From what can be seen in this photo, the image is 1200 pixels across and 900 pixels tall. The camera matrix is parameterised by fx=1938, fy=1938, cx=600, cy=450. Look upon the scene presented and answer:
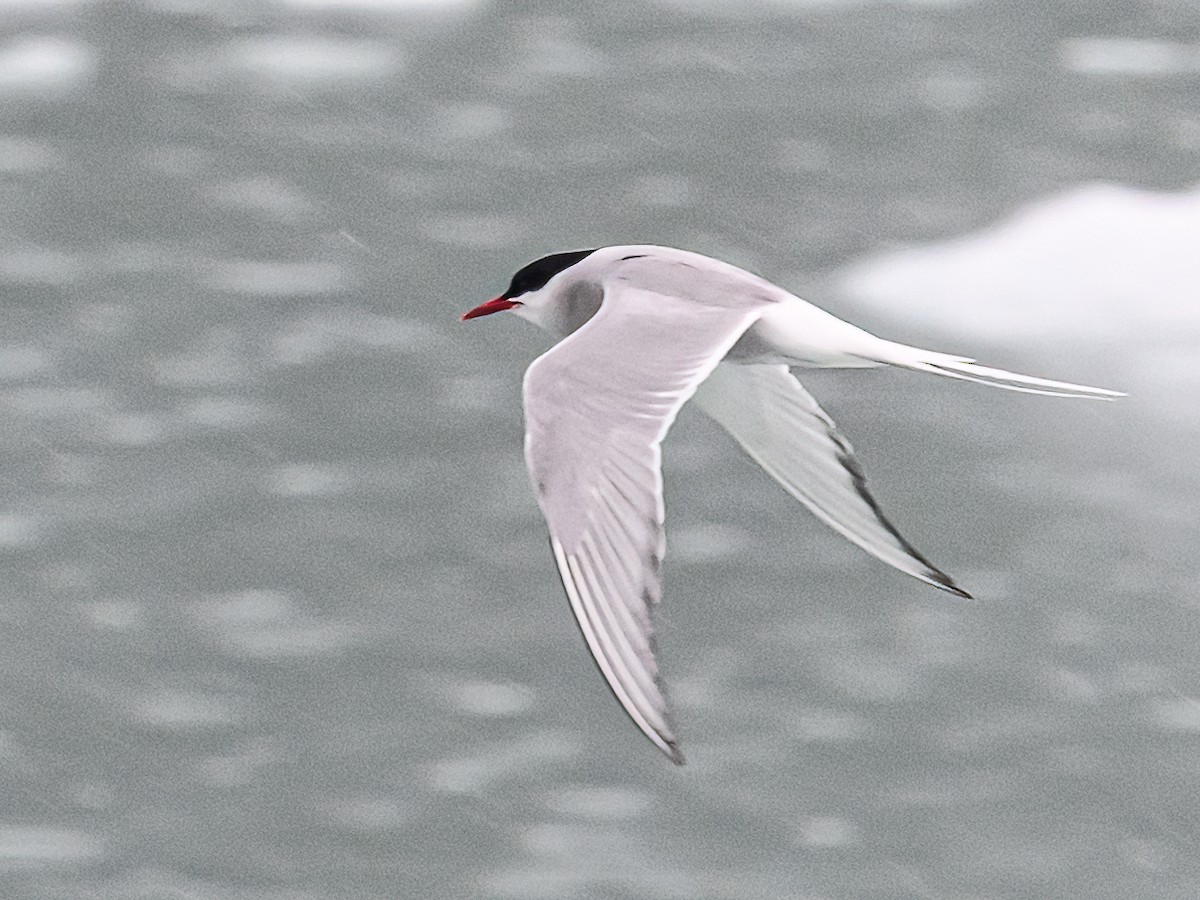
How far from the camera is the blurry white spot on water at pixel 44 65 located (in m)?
5.12

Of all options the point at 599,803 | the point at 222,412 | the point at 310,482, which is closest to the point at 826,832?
the point at 599,803

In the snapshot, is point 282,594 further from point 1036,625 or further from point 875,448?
point 1036,625

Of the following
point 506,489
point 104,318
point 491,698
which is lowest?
point 491,698

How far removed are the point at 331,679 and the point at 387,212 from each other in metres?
1.32

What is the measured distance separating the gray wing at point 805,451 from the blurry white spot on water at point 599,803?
945 mm

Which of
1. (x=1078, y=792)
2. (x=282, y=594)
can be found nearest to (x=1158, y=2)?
(x=1078, y=792)

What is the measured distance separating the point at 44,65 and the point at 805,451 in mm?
2984

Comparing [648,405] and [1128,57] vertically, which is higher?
Answer: [648,405]

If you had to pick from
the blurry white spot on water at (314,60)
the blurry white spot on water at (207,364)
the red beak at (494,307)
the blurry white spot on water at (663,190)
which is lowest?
the blurry white spot on water at (207,364)

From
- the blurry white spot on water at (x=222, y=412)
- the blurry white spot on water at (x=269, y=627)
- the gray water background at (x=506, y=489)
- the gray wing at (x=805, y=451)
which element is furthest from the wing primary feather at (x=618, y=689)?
the blurry white spot on water at (x=222, y=412)

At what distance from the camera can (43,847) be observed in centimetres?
376

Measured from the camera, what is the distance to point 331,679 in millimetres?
3920

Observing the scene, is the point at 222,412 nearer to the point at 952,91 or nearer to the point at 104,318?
the point at 104,318

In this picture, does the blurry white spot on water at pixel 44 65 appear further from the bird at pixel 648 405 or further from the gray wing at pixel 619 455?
the gray wing at pixel 619 455
